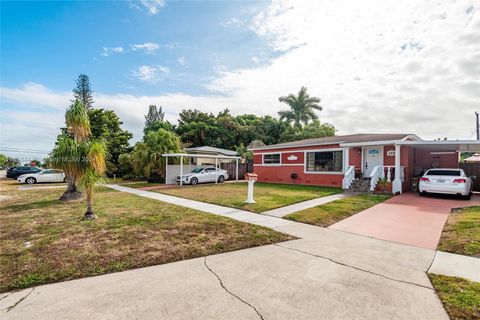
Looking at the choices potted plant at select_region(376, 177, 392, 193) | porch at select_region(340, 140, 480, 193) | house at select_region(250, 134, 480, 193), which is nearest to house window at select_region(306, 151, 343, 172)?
house at select_region(250, 134, 480, 193)

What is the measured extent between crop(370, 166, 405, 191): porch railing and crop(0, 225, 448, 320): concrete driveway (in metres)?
9.35

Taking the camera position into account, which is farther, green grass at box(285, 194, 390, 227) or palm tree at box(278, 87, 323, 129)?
palm tree at box(278, 87, 323, 129)

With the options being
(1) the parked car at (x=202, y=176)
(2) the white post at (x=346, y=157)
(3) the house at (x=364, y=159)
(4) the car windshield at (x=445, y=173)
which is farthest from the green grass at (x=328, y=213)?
(1) the parked car at (x=202, y=176)

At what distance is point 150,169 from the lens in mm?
19766

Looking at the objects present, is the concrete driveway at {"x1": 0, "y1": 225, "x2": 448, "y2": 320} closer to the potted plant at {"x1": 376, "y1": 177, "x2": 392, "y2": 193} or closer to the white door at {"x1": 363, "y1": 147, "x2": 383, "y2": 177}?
the potted plant at {"x1": 376, "y1": 177, "x2": 392, "y2": 193}

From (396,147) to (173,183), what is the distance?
1502 cm

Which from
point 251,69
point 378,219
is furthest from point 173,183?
point 378,219

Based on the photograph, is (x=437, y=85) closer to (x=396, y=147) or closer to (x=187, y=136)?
(x=396, y=147)

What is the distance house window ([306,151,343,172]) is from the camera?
15.1 meters

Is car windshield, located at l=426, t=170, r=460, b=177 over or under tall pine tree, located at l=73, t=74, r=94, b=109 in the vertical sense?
under

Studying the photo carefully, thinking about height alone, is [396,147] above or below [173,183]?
above

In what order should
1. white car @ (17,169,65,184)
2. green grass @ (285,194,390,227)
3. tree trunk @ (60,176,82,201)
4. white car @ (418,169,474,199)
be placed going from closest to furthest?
1. green grass @ (285,194,390,227)
2. tree trunk @ (60,176,82,201)
3. white car @ (418,169,474,199)
4. white car @ (17,169,65,184)

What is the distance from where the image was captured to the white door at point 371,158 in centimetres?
1368

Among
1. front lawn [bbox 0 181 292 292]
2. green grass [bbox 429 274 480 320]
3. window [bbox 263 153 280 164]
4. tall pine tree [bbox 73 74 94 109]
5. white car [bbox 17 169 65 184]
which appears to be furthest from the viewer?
tall pine tree [bbox 73 74 94 109]
